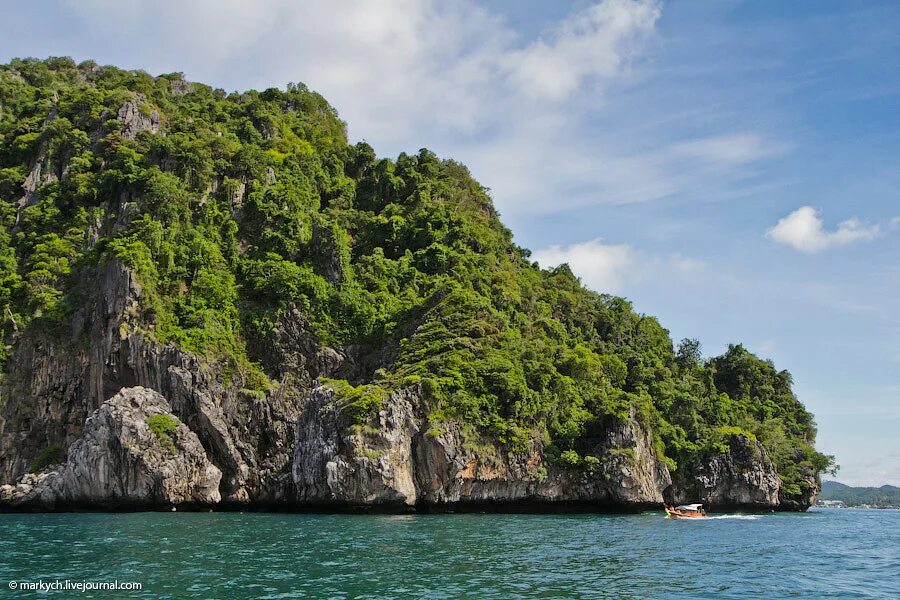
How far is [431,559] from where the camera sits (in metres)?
25.2

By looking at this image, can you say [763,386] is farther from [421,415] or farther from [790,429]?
[421,415]

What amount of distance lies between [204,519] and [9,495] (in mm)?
17748

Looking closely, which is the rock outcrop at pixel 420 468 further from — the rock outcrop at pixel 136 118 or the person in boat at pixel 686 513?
the rock outcrop at pixel 136 118

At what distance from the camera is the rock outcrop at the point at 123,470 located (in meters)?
46.3

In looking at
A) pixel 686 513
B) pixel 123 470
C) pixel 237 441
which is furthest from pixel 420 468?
pixel 686 513

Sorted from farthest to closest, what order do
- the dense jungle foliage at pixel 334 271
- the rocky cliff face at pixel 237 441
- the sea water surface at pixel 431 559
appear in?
the dense jungle foliage at pixel 334 271
the rocky cliff face at pixel 237 441
the sea water surface at pixel 431 559

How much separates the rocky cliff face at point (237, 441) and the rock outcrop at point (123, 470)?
91mm

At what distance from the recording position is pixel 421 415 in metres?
49.9

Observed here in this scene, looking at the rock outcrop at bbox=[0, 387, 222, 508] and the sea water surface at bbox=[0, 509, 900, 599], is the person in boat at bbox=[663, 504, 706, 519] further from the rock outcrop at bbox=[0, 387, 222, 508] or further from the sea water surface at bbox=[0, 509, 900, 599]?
the rock outcrop at bbox=[0, 387, 222, 508]

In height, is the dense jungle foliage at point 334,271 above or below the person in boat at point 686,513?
above

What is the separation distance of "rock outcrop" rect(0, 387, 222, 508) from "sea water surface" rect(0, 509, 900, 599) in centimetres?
585

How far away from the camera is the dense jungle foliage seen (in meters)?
56.9

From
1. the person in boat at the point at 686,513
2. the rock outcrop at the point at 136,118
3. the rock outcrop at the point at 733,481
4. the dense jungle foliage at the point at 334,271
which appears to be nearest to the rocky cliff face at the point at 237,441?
the dense jungle foliage at the point at 334,271

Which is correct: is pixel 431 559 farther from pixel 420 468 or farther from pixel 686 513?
pixel 686 513
